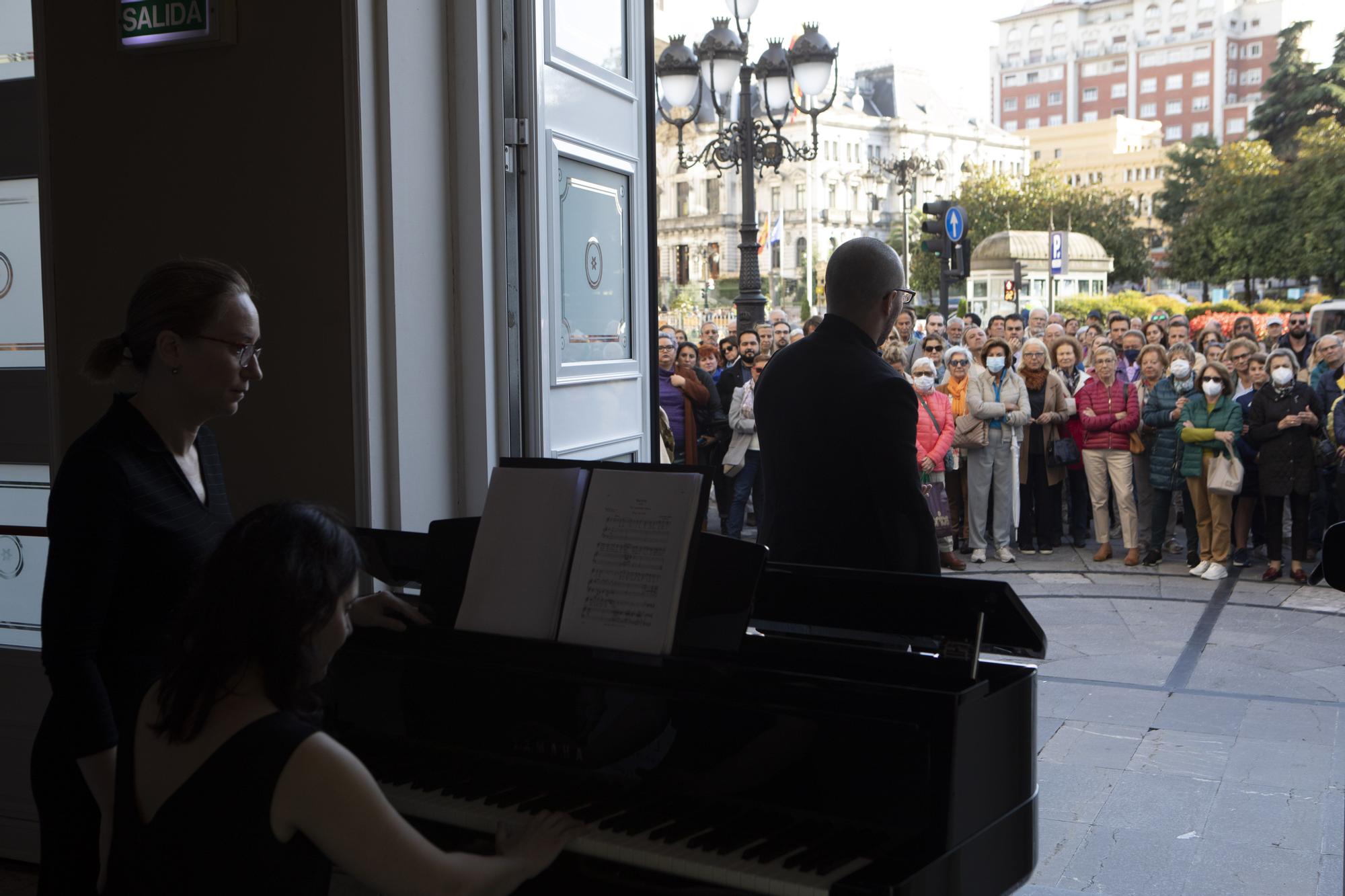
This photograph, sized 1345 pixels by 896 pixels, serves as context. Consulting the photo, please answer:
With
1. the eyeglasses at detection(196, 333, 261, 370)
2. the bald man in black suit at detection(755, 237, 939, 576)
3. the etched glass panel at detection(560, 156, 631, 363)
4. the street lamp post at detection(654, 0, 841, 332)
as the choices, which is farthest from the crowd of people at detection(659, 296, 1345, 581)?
the eyeglasses at detection(196, 333, 261, 370)

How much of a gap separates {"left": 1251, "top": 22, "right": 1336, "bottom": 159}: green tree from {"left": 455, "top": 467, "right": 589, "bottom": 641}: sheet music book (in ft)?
111

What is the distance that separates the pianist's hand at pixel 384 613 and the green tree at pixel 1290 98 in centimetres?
3398

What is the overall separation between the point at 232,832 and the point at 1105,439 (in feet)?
27.5

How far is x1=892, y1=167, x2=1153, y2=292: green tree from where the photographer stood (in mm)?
52500

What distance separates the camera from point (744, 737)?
1879 millimetres

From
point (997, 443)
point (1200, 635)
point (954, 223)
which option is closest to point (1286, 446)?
point (1200, 635)

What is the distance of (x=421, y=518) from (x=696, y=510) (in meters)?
1.39

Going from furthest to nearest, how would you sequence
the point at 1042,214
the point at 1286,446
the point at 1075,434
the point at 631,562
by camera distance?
the point at 1042,214 < the point at 1075,434 < the point at 1286,446 < the point at 631,562

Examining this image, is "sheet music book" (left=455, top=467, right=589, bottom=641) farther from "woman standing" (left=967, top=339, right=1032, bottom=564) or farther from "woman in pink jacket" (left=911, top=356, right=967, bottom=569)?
"woman standing" (left=967, top=339, right=1032, bottom=564)

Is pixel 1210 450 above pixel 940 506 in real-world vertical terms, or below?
above

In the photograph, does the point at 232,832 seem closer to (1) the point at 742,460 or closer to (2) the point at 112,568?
(2) the point at 112,568

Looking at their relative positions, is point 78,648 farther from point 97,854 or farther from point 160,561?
point 97,854

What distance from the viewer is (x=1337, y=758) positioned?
4.84m

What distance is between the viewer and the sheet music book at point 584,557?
2.10 m
